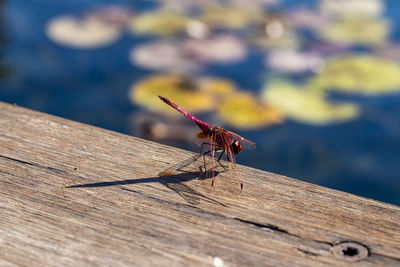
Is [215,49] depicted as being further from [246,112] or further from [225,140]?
[225,140]

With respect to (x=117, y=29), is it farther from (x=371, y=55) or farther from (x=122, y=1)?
(x=371, y=55)

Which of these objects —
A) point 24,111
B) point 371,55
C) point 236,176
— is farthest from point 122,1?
point 236,176

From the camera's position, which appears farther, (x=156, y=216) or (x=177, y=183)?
(x=177, y=183)

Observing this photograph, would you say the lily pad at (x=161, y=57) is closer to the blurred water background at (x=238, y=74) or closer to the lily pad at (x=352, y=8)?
the blurred water background at (x=238, y=74)

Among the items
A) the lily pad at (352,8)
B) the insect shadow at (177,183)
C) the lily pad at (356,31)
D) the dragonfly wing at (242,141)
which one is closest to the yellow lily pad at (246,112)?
the lily pad at (356,31)

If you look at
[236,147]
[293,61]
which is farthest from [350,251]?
[293,61]

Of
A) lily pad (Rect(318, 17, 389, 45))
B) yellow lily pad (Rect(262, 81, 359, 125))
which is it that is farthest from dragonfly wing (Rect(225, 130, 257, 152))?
lily pad (Rect(318, 17, 389, 45))
